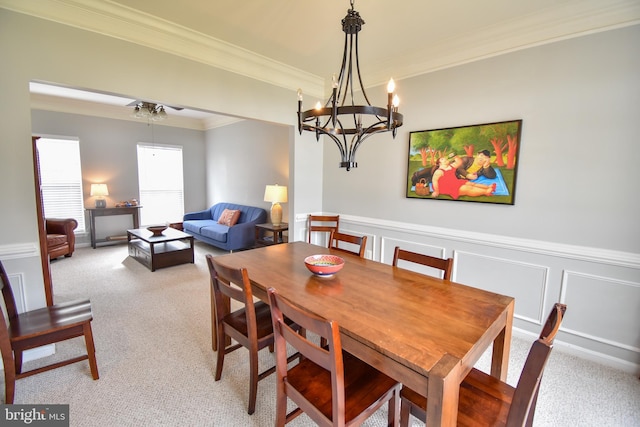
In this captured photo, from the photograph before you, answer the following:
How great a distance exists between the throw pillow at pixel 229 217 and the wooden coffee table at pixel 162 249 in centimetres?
92

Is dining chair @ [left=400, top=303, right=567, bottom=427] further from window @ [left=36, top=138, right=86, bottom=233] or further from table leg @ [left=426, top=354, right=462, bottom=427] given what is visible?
window @ [left=36, top=138, right=86, bottom=233]

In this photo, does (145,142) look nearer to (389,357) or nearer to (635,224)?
(389,357)

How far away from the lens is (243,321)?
6.47 feet

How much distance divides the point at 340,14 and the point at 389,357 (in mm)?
2555

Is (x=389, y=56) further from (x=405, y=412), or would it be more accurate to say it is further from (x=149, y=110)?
(x=149, y=110)

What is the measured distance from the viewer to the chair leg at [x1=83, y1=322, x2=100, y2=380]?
1.96m

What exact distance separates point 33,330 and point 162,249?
2789mm

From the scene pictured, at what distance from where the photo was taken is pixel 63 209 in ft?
18.0

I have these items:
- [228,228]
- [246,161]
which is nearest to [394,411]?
[228,228]

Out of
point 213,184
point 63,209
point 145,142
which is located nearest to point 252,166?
point 213,184

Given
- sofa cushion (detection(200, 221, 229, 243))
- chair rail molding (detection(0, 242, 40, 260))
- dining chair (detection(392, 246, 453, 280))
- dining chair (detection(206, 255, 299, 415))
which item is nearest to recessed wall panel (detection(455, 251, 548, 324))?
dining chair (detection(392, 246, 453, 280))

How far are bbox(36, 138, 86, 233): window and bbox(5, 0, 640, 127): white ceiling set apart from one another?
4.33 meters

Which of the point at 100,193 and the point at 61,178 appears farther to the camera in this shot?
the point at 100,193

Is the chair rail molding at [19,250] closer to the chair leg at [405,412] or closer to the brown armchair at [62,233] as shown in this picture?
the chair leg at [405,412]
